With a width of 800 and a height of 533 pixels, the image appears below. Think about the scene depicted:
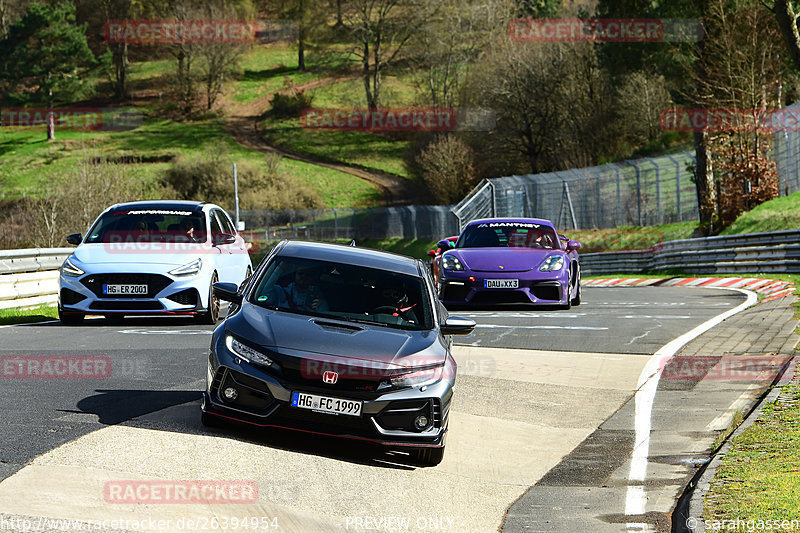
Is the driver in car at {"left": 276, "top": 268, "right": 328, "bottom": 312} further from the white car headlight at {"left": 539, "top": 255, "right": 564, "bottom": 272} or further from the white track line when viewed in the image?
the white car headlight at {"left": 539, "top": 255, "right": 564, "bottom": 272}

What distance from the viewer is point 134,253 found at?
15125mm

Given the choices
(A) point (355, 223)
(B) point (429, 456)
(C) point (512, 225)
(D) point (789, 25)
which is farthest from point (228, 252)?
(A) point (355, 223)

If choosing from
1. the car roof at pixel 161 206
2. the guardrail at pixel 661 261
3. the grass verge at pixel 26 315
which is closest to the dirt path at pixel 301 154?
the guardrail at pixel 661 261

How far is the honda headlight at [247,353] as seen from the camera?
754 centimetres

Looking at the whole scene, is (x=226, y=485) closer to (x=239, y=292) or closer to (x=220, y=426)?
(x=220, y=426)

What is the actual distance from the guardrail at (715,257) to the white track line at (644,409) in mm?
8222

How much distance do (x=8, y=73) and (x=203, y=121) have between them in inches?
772

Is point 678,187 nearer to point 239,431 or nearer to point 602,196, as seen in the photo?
point 602,196

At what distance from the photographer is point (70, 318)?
50.7ft

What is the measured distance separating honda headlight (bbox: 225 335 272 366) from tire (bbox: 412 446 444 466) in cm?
129

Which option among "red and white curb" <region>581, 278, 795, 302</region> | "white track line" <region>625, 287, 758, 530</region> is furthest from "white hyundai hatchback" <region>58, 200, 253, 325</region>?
"red and white curb" <region>581, 278, 795, 302</region>

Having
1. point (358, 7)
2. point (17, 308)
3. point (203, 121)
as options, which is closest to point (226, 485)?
point (17, 308)

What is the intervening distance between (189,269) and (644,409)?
23.0 feet

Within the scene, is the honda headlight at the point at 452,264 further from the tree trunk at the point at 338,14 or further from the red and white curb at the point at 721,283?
the tree trunk at the point at 338,14
